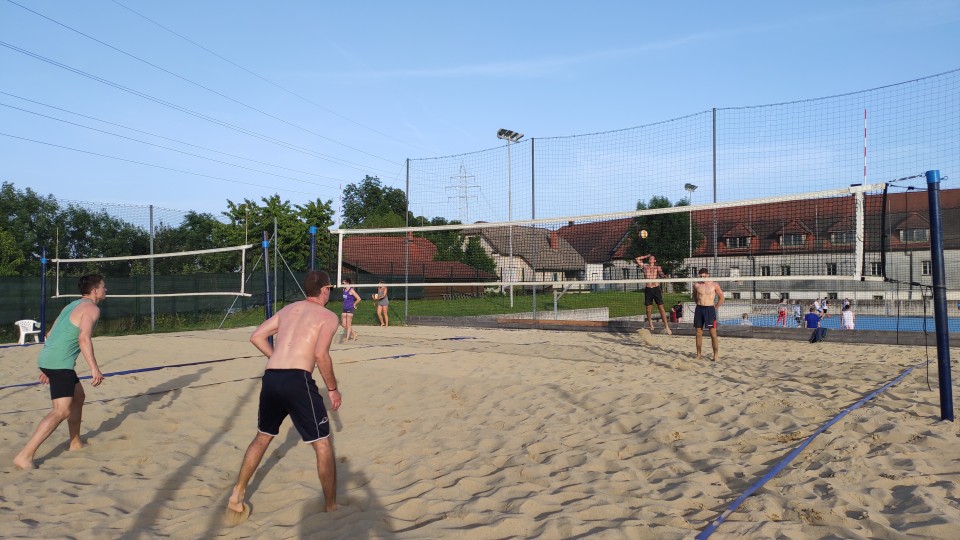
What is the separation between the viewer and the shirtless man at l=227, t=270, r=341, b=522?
3850mm

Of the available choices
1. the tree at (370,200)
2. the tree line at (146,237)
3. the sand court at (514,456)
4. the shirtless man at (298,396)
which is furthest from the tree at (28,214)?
the tree at (370,200)

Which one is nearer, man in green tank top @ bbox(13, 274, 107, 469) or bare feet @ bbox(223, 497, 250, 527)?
bare feet @ bbox(223, 497, 250, 527)

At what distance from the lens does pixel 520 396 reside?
7.07 meters

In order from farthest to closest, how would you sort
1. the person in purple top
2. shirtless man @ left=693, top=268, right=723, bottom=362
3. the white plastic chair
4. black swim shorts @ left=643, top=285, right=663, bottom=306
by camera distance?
the white plastic chair
black swim shorts @ left=643, top=285, right=663, bottom=306
the person in purple top
shirtless man @ left=693, top=268, right=723, bottom=362

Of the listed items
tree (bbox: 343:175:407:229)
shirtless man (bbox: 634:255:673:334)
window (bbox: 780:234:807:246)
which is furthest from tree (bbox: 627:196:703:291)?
tree (bbox: 343:175:407:229)

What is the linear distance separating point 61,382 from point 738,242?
40.5 feet

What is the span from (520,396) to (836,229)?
542 cm

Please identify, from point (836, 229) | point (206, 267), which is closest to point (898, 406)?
point (836, 229)

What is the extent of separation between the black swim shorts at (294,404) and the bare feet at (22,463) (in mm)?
2091

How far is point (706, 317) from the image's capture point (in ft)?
33.4

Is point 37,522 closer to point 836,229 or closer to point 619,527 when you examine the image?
point 619,527

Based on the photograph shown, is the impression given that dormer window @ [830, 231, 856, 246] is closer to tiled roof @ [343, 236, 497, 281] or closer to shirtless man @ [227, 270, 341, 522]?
shirtless man @ [227, 270, 341, 522]

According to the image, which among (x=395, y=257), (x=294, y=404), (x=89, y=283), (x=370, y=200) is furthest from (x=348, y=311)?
(x=370, y=200)

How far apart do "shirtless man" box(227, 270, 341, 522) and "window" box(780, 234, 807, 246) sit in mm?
8609
